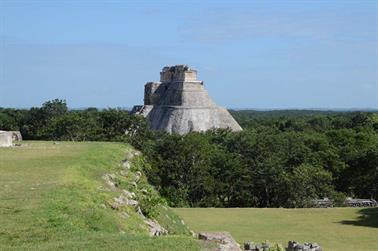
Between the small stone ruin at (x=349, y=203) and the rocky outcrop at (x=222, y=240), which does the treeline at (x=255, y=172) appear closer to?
the small stone ruin at (x=349, y=203)

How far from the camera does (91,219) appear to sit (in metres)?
10.1

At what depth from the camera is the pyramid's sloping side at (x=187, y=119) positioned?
6075 centimetres

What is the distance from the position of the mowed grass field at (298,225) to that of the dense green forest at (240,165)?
6854 mm

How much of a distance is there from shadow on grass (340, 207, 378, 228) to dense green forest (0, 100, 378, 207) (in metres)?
6.43

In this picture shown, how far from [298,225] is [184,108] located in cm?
→ 3723

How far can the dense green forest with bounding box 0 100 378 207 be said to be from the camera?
126ft

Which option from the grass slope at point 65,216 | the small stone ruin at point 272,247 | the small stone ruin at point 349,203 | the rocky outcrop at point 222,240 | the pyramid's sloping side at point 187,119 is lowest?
the small stone ruin at point 349,203

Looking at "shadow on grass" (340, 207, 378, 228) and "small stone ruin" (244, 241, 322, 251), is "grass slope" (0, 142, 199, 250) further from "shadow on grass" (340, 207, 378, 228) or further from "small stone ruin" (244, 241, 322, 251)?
"shadow on grass" (340, 207, 378, 228)

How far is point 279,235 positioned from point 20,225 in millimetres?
15155

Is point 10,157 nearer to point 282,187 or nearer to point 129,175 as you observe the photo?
point 129,175

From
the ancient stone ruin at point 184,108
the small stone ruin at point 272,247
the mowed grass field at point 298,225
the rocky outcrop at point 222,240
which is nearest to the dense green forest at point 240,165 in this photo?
the mowed grass field at point 298,225

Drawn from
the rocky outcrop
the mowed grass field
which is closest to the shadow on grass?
the mowed grass field

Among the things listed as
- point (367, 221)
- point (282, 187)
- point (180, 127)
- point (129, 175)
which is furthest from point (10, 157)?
point (180, 127)

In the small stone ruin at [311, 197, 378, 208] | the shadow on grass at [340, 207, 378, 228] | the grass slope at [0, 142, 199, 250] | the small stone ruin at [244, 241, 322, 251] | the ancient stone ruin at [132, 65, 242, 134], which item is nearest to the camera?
the grass slope at [0, 142, 199, 250]
